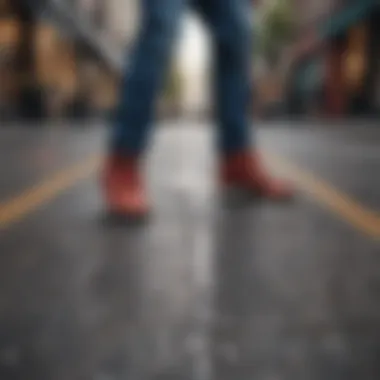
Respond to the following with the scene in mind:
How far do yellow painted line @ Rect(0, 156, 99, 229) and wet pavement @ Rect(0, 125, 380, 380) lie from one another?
0.03 meters

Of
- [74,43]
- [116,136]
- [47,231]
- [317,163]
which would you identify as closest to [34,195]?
[116,136]

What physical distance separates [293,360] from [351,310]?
1.42 ft

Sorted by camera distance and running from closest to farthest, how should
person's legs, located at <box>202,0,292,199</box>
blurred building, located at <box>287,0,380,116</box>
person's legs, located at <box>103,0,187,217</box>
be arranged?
person's legs, located at <box>103,0,187,217</box> → person's legs, located at <box>202,0,292,199</box> → blurred building, located at <box>287,0,380,116</box>

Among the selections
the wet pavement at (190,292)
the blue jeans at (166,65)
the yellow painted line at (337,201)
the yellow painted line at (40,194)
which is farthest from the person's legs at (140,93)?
the yellow painted line at (337,201)

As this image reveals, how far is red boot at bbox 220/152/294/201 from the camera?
14.0ft

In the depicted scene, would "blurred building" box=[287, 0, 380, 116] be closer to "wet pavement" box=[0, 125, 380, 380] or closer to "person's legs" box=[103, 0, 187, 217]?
"person's legs" box=[103, 0, 187, 217]

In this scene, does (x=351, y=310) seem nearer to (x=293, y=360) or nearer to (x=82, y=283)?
(x=293, y=360)

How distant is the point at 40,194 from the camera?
451cm

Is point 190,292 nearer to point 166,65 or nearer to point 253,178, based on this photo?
point 166,65

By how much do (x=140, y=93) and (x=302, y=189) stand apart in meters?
1.36

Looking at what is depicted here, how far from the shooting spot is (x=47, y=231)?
130 inches

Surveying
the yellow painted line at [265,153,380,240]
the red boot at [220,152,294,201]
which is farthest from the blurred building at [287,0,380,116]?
the red boot at [220,152,294,201]

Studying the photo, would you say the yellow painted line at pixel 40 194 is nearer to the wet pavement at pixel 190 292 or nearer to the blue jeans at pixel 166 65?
the wet pavement at pixel 190 292

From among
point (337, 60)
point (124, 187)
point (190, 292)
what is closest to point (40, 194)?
point (124, 187)
